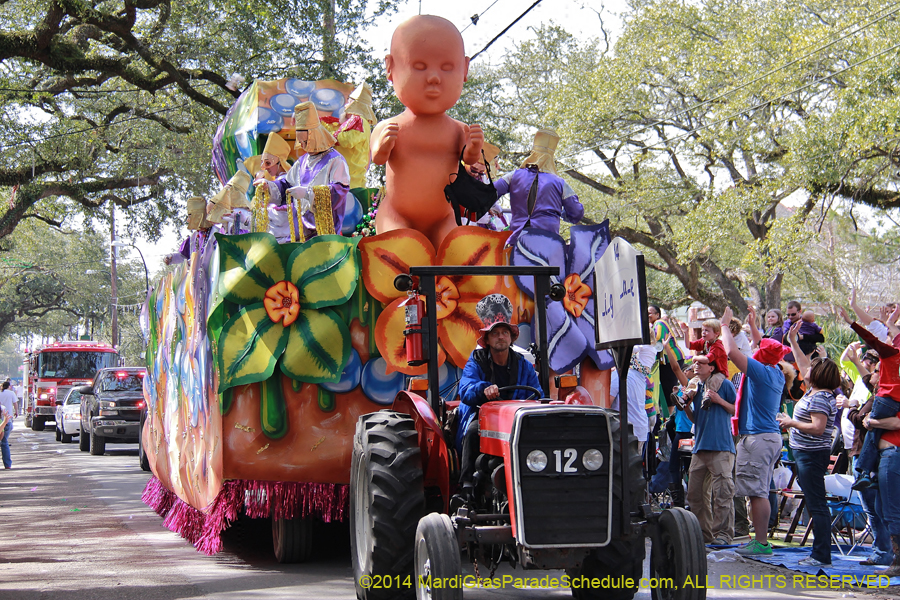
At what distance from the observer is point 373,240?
6941mm

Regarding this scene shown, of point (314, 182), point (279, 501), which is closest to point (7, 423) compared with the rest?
point (314, 182)

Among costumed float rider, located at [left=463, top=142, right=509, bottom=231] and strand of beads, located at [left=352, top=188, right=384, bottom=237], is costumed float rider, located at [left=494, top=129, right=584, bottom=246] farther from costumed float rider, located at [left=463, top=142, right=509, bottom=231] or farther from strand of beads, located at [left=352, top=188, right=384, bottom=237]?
strand of beads, located at [left=352, top=188, right=384, bottom=237]

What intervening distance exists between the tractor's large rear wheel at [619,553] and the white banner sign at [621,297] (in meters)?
0.47

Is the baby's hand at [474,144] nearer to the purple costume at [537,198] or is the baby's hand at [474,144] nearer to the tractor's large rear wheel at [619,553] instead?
the purple costume at [537,198]

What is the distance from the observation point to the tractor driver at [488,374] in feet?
17.1

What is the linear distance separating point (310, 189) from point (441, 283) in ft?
4.86

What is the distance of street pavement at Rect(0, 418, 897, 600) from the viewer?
6.35m

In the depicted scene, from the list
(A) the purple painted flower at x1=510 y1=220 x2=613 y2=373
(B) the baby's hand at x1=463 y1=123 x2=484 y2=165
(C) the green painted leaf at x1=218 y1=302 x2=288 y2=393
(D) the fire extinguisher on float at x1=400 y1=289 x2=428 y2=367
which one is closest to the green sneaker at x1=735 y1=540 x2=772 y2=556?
(A) the purple painted flower at x1=510 y1=220 x2=613 y2=373

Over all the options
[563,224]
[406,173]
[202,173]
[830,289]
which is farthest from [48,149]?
[830,289]

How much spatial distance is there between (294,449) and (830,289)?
3135cm

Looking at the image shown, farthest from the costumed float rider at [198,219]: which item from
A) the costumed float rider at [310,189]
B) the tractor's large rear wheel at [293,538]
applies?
the tractor's large rear wheel at [293,538]

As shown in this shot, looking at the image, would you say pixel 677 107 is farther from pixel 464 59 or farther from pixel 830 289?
pixel 464 59

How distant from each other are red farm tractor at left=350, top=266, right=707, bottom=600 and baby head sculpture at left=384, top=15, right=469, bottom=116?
7.83 ft

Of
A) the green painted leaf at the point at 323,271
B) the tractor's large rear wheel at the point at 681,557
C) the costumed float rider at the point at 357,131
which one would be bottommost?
the tractor's large rear wheel at the point at 681,557
